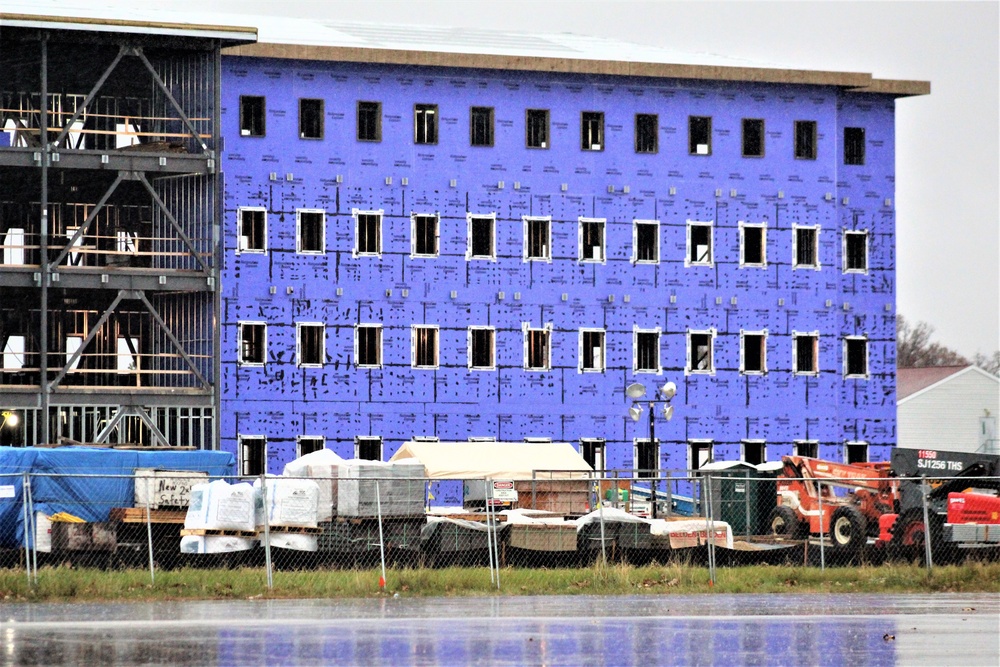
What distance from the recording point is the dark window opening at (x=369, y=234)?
53.4 m

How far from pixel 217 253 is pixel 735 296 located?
16.8 m

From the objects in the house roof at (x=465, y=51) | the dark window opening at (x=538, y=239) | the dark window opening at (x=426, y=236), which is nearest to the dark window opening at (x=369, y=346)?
the dark window opening at (x=426, y=236)

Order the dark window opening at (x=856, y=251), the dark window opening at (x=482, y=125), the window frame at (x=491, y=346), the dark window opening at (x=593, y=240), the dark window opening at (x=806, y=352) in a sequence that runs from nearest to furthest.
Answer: the window frame at (x=491, y=346) → the dark window opening at (x=482, y=125) → the dark window opening at (x=593, y=240) → the dark window opening at (x=806, y=352) → the dark window opening at (x=856, y=251)

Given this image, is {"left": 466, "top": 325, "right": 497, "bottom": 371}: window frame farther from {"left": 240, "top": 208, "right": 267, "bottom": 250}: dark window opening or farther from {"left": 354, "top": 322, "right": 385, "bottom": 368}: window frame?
{"left": 240, "top": 208, "right": 267, "bottom": 250}: dark window opening

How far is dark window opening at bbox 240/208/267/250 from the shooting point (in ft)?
172

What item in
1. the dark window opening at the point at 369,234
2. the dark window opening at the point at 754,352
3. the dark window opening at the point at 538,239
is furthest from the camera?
the dark window opening at the point at 754,352

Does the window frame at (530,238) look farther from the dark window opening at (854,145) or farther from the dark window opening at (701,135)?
the dark window opening at (854,145)

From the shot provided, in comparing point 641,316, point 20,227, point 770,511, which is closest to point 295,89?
point 20,227

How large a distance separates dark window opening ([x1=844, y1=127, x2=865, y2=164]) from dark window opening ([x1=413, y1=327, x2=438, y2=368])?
1491 centimetres

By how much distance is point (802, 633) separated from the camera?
2072 centimetres

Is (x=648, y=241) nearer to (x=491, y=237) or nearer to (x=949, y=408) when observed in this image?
(x=491, y=237)

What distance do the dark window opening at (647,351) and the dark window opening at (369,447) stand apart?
334 inches

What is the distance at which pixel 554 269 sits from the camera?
181 feet

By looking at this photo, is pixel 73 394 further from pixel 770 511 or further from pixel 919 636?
pixel 919 636
